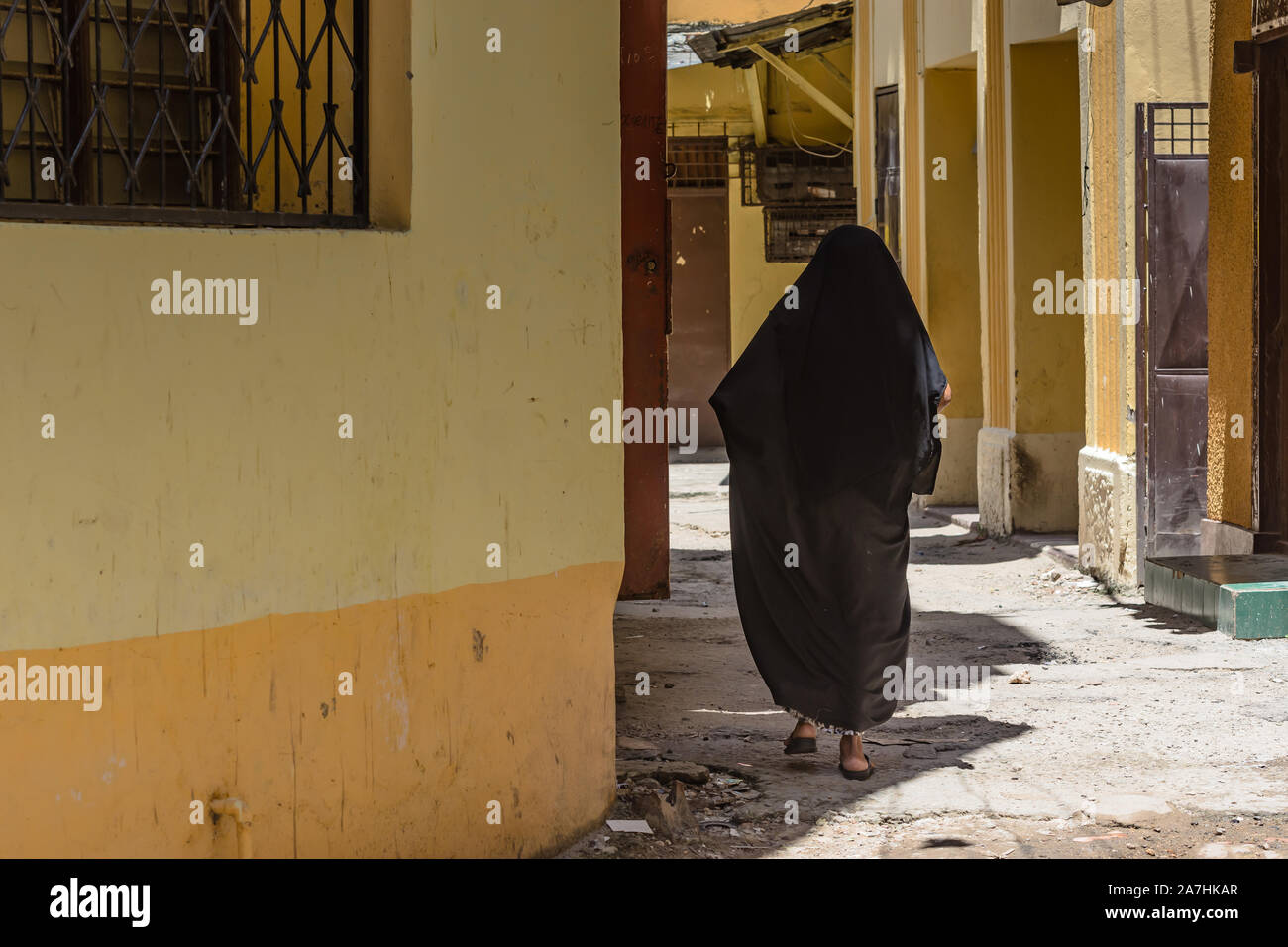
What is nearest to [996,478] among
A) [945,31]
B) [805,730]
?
[945,31]

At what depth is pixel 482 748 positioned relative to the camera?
12.4 feet

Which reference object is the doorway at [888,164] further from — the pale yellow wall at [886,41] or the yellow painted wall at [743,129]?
the yellow painted wall at [743,129]

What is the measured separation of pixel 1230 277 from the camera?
764 centimetres

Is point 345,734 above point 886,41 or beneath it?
beneath

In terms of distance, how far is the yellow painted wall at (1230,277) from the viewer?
7496mm

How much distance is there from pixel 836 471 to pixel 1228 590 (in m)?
2.69

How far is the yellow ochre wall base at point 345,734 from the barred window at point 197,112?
0.96m

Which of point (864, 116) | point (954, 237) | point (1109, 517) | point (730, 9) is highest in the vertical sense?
point (730, 9)

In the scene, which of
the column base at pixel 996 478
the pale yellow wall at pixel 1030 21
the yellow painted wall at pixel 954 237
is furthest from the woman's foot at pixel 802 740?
the yellow painted wall at pixel 954 237

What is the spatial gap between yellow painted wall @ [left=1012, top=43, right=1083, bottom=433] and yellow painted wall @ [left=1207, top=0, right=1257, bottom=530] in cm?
226

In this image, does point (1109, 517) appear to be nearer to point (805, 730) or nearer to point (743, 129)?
point (805, 730)

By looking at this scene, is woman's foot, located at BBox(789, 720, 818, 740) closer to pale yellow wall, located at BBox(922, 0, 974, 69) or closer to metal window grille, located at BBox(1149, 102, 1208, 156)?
metal window grille, located at BBox(1149, 102, 1208, 156)

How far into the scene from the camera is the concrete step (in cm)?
655
